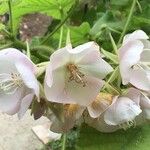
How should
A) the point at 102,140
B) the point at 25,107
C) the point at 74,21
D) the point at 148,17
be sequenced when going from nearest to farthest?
1. the point at 25,107
2. the point at 102,140
3. the point at 148,17
4. the point at 74,21

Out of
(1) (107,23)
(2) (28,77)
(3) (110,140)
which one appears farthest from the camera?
(1) (107,23)

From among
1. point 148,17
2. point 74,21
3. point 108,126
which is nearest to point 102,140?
point 108,126

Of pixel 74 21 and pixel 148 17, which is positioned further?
pixel 74 21

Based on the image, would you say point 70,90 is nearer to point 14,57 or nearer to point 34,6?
point 14,57

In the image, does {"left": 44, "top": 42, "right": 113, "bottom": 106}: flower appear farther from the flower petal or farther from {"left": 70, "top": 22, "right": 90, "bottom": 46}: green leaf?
{"left": 70, "top": 22, "right": 90, "bottom": 46}: green leaf

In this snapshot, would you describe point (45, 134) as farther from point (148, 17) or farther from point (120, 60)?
point (120, 60)

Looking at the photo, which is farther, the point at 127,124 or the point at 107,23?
the point at 107,23

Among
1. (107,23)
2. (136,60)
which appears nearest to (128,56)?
(136,60)

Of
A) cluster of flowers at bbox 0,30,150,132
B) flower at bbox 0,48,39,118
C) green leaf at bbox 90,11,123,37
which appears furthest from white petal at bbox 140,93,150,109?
green leaf at bbox 90,11,123,37
